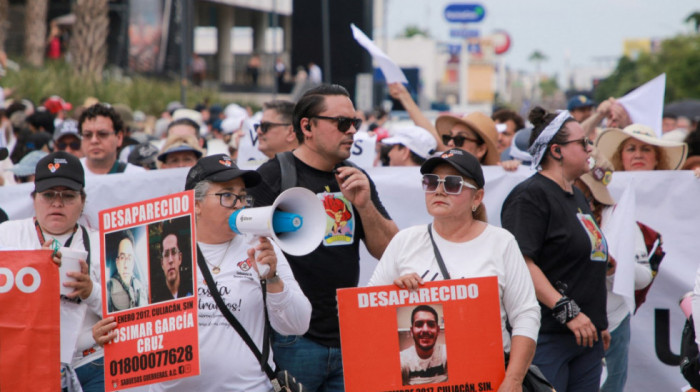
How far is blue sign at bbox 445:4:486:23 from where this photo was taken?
61278 millimetres

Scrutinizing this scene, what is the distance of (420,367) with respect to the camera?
4.00 m

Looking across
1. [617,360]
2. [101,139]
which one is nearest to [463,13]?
[101,139]

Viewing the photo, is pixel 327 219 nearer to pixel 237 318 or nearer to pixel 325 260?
pixel 325 260

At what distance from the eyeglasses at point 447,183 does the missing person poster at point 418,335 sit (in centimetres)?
45

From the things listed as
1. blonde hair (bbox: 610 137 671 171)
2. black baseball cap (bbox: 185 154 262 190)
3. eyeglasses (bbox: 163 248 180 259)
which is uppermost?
blonde hair (bbox: 610 137 671 171)

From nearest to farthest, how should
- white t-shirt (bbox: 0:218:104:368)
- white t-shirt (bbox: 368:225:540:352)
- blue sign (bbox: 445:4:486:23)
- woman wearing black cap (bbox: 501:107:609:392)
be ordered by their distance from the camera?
white t-shirt (bbox: 368:225:540:352) < white t-shirt (bbox: 0:218:104:368) < woman wearing black cap (bbox: 501:107:609:392) < blue sign (bbox: 445:4:486:23)

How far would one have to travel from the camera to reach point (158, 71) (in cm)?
3164

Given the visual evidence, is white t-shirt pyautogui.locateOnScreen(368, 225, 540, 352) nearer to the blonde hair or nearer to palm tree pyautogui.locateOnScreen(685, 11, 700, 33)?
the blonde hair

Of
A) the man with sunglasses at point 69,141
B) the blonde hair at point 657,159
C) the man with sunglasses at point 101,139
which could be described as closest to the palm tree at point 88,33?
the man with sunglasses at point 69,141

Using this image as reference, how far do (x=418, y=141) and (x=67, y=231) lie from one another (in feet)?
11.0

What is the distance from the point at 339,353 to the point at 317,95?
1301 mm

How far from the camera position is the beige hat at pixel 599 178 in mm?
6141

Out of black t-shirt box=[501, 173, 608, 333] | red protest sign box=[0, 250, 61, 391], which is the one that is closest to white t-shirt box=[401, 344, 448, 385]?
black t-shirt box=[501, 173, 608, 333]

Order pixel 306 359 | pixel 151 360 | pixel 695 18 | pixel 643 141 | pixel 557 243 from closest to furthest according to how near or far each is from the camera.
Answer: pixel 151 360 < pixel 306 359 < pixel 557 243 < pixel 643 141 < pixel 695 18
